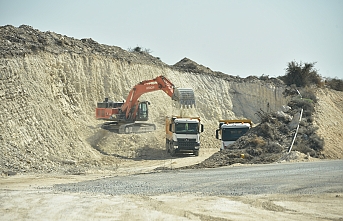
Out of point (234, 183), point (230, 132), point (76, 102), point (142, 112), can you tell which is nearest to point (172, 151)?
point (142, 112)

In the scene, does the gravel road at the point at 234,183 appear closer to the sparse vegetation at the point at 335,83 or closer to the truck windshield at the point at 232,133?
the truck windshield at the point at 232,133

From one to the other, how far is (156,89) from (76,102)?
7397 mm

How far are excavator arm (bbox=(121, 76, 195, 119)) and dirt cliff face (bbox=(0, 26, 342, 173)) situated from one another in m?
2.03

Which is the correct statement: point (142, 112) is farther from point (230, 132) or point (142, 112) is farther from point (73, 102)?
point (230, 132)

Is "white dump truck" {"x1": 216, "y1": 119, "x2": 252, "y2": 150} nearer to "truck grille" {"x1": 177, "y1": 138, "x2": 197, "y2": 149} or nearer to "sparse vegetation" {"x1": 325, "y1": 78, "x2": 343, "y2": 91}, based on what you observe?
"truck grille" {"x1": 177, "y1": 138, "x2": 197, "y2": 149}

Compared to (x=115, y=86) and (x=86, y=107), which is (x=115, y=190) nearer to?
(x=86, y=107)

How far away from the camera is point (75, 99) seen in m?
40.5

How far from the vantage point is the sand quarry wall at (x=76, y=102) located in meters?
29.6

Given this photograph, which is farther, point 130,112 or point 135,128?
point 130,112

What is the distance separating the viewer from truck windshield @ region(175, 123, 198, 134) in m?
35.0

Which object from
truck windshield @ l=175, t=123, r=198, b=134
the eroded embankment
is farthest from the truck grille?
the eroded embankment

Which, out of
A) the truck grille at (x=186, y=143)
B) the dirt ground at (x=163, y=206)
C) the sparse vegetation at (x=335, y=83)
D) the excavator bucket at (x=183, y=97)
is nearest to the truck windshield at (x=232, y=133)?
the truck grille at (x=186, y=143)

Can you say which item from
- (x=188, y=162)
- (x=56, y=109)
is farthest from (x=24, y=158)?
(x=188, y=162)

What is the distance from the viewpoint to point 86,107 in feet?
136
